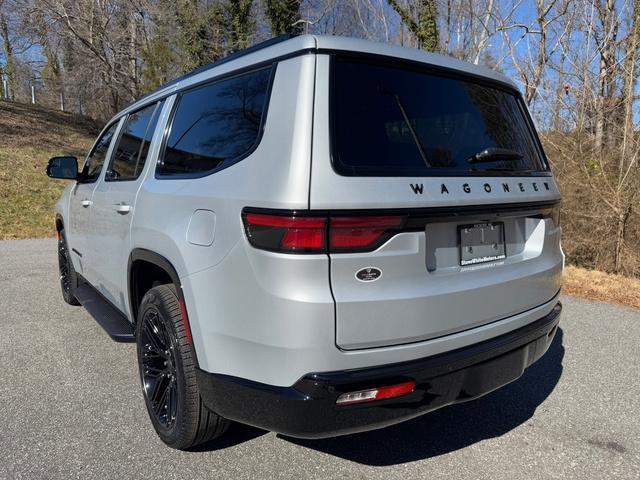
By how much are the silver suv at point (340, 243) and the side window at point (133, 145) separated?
0.40m

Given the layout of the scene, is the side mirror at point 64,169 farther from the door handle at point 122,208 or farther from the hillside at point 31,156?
the hillside at point 31,156

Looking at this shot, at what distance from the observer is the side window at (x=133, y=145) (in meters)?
3.22

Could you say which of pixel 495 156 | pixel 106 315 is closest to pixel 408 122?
A: pixel 495 156

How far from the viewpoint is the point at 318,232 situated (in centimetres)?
191

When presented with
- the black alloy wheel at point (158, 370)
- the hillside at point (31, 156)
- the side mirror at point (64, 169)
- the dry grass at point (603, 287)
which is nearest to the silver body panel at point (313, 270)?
the black alloy wheel at point (158, 370)

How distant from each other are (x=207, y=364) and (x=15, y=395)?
184 centimetres

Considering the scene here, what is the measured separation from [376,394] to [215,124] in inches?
57.3

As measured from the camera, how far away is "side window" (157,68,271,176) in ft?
7.43

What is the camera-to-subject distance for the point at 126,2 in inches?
739

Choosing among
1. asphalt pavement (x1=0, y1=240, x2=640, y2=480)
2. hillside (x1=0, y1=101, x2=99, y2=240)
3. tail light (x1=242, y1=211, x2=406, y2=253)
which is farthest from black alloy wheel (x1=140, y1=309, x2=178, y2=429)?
hillside (x1=0, y1=101, x2=99, y2=240)

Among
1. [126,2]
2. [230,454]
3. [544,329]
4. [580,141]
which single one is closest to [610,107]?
[580,141]

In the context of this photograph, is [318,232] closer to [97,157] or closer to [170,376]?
[170,376]

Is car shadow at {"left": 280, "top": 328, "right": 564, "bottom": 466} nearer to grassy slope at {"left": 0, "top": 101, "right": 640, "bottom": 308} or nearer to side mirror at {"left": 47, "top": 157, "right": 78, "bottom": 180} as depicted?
side mirror at {"left": 47, "top": 157, "right": 78, "bottom": 180}

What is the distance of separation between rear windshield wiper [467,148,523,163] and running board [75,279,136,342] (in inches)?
88.3
